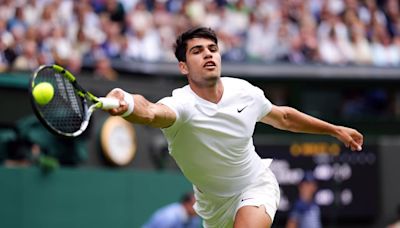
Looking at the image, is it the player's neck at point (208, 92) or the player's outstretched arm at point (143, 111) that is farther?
the player's neck at point (208, 92)

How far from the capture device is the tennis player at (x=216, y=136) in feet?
24.4

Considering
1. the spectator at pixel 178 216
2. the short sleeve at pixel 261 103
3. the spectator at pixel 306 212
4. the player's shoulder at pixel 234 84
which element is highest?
the player's shoulder at pixel 234 84

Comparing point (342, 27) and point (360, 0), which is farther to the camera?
point (360, 0)

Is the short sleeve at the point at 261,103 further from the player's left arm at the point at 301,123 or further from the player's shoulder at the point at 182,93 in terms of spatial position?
the player's shoulder at the point at 182,93

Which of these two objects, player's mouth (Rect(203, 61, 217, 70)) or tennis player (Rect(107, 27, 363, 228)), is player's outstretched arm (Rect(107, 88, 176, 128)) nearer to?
tennis player (Rect(107, 27, 363, 228))

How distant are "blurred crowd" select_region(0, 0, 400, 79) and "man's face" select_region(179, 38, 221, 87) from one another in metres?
6.62

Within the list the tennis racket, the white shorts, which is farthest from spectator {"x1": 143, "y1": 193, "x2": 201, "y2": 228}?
the tennis racket

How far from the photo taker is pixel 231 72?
18.4m

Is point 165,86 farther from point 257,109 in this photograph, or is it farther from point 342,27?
point 257,109

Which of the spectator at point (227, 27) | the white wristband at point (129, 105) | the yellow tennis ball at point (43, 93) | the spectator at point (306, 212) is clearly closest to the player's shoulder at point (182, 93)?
the white wristband at point (129, 105)

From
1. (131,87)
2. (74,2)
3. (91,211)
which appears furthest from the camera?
(74,2)

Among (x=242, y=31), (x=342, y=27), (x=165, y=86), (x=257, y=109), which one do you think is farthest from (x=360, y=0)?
(x=257, y=109)

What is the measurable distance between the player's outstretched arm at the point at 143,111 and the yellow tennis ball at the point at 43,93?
44cm

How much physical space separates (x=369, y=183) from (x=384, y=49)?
3941 millimetres
